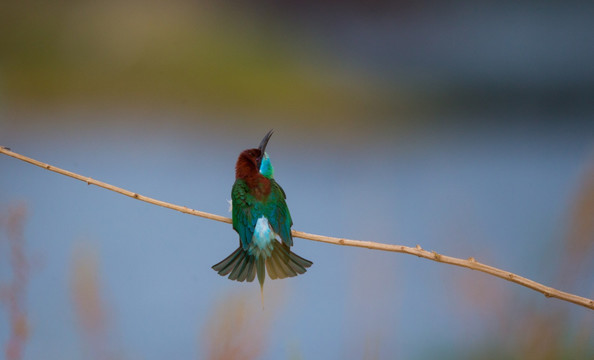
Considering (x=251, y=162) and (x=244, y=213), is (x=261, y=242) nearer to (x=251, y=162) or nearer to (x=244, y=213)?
(x=244, y=213)

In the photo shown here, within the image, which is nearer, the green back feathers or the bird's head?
the green back feathers

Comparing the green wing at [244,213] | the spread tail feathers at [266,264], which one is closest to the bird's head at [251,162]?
the green wing at [244,213]

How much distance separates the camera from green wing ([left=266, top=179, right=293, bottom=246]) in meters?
1.47

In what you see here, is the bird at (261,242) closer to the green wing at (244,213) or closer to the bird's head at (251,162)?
the green wing at (244,213)

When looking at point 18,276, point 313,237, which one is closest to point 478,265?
point 313,237

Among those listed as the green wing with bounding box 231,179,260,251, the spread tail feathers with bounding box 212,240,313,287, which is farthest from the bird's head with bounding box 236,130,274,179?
the spread tail feathers with bounding box 212,240,313,287

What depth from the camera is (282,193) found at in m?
1.65

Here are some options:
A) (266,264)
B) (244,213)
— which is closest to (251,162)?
(244,213)

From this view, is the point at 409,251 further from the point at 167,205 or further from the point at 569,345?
the point at 569,345

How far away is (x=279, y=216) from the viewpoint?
Answer: 152 cm

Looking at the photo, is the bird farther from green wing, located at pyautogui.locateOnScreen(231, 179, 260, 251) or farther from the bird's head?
the bird's head

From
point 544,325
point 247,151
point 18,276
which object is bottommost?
point 18,276

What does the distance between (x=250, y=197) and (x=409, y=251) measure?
A: 64 centimetres

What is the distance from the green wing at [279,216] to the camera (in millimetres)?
1475
